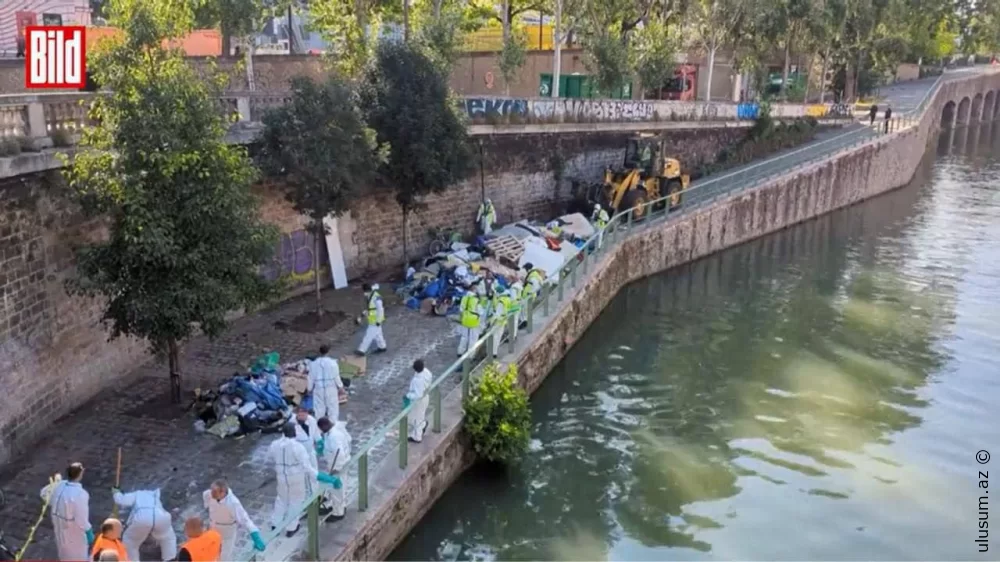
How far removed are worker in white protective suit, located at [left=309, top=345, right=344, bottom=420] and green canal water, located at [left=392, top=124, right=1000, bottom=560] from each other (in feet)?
6.91

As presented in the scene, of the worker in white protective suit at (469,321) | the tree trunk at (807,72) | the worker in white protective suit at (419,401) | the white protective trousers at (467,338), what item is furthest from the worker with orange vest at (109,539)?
the tree trunk at (807,72)

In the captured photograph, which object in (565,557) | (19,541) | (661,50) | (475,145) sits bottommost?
(565,557)

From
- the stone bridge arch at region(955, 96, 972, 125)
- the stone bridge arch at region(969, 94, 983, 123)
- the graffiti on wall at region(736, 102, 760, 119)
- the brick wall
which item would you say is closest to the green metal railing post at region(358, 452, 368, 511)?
the brick wall

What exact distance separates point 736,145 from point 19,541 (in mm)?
31173

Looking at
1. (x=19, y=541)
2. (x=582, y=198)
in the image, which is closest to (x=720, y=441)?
(x=19, y=541)

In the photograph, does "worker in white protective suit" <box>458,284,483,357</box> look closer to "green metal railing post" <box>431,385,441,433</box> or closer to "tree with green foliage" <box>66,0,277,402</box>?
"green metal railing post" <box>431,385,441,433</box>

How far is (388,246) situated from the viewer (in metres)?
22.7

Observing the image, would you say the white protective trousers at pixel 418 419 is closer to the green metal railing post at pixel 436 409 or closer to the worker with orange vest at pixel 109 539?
the green metal railing post at pixel 436 409

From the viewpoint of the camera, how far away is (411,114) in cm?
1925

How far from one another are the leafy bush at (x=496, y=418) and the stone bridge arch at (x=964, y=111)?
71331 millimetres

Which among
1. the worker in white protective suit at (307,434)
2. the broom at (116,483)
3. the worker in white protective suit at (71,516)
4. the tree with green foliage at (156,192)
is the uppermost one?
the tree with green foliage at (156,192)

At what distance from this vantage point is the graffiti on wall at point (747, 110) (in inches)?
1427

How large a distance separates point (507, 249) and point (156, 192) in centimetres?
1126

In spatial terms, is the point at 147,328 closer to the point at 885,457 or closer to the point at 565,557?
the point at 565,557
